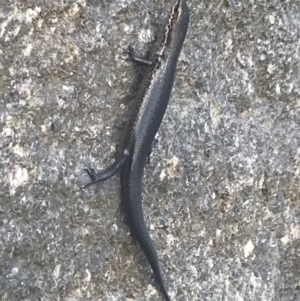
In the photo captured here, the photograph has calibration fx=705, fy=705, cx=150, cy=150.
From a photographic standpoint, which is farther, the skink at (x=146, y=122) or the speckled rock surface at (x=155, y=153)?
the skink at (x=146, y=122)

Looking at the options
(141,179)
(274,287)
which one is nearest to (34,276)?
(141,179)

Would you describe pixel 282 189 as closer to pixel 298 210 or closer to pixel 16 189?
pixel 298 210

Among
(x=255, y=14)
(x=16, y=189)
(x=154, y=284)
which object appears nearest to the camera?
(x=16, y=189)

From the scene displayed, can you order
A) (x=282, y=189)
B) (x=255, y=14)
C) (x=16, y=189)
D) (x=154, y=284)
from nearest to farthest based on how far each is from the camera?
(x=16, y=189), (x=154, y=284), (x=255, y=14), (x=282, y=189)

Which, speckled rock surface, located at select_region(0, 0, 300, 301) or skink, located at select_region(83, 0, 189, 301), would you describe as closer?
speckled rock surface, located at select_region(0, 0, 300, 301)
